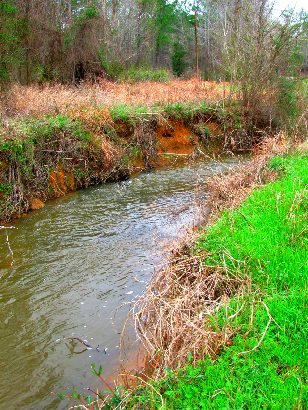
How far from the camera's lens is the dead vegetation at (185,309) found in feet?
11.3

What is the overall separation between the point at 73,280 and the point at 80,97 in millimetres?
8248

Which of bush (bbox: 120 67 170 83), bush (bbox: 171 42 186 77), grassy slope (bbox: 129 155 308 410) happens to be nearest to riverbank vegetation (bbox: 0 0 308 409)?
grassy slope (bbox: 129 155 308 410)

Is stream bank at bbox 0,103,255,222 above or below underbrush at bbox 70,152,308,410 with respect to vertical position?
above

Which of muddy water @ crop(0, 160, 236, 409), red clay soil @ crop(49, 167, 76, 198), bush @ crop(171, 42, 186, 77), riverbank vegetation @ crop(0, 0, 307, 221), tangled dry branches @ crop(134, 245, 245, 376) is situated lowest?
muddy water @ crop(0, 160, 236, 409)

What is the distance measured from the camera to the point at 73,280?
6141 millimetres

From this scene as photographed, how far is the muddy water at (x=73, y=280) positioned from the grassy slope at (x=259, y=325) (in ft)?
4.26

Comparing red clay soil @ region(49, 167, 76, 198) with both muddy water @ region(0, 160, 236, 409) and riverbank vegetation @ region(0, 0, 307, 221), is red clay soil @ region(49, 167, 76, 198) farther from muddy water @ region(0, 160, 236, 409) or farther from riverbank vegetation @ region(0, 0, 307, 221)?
muddy water @ region(0, 160, 236, 409)

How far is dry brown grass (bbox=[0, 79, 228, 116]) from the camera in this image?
11.5 metres

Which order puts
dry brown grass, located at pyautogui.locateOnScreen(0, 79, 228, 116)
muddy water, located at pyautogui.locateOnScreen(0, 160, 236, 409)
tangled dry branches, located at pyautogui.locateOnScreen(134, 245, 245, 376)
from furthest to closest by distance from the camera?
dry brown grass, located at pyautogui.locateOnScreen(0, 79, 228, 116), muddy water, located at pyautogui.locateOnScreen(0, 160, 236, 409), tangled dry branches, located at pyautogui.locateOnScreen(134, 245, 245, 376)

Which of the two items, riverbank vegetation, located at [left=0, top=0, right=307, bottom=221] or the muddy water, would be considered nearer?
the muddy water

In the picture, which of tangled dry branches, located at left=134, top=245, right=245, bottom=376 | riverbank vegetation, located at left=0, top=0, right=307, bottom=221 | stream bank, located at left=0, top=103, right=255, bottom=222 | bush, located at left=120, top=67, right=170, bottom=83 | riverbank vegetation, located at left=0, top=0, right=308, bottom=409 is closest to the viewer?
riverbank vegetation, located at left=0, top=0, right=308, bottom=409

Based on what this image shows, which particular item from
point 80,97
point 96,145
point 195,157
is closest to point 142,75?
point 195,157

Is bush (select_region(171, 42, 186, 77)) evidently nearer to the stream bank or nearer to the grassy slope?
the stream bank

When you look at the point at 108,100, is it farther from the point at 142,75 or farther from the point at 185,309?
the point at 185,309
